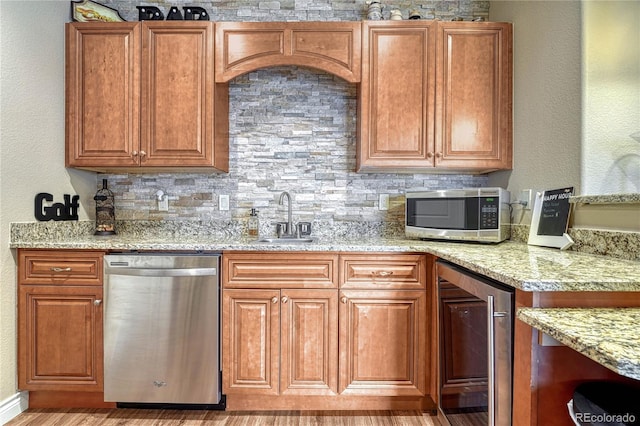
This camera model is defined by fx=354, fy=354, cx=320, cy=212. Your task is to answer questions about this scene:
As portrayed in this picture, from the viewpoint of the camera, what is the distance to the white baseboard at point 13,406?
1.84 meters

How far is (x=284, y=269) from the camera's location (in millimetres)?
1904

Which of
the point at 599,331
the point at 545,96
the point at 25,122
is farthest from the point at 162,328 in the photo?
the point at 545,96

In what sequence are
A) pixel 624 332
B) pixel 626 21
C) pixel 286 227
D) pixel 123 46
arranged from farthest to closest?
pixel 286 227 < pixel 123 46 < pixel 626 21 < pixel 624 332

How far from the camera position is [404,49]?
7.16ft

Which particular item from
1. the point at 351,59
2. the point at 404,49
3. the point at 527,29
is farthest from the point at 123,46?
the point at 527,29

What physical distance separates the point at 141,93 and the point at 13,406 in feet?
6.16

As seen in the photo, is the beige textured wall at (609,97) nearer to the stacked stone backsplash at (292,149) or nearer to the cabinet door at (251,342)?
the stacked stone backsplash at (292,149)

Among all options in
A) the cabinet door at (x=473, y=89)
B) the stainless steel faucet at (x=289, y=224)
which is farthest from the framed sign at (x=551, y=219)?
the stainless steel faucet at (x=289, y=224)

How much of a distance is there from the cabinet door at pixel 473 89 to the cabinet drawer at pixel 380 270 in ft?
2.32

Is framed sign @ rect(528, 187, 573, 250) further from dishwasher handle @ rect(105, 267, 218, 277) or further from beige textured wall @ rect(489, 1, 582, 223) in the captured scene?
dishwasher handle @ rect(105, 267, 218, 277)

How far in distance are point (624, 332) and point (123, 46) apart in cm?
268

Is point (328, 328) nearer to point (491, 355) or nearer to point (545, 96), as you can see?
point (491, 355)

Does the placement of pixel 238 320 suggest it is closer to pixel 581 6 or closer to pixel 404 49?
pixel 404 49

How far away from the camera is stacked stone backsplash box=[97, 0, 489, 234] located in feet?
8.20
